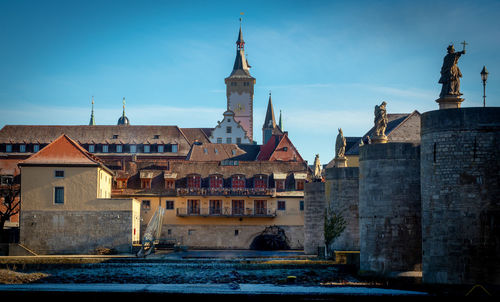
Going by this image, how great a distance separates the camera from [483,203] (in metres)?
27.8

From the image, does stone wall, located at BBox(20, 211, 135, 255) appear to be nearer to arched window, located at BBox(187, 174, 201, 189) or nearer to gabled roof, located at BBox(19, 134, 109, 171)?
gabled roof, located at BBox(19, 134, 109, 171)

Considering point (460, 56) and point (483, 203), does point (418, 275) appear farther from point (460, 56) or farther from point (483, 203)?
point (460, 56)

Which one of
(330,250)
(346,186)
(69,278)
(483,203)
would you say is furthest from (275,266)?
(483,203)

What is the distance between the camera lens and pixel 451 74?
3139 cm

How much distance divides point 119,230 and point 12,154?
44.1 meters

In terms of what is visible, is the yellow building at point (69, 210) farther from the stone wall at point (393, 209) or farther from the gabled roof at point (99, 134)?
the gabled roof at point (99, 134)

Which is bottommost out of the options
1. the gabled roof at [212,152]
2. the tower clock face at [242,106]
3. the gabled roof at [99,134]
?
the gabled roof at [212,152]

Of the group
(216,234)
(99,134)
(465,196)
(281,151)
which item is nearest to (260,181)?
(216,234)

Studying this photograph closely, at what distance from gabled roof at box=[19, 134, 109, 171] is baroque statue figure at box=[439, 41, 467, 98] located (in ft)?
129

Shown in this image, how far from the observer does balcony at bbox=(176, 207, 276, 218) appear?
7425 centimetres

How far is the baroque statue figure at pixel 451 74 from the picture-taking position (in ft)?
102

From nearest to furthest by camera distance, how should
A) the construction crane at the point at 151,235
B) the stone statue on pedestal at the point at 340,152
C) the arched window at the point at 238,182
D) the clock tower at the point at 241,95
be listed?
the stone statue on pedestal at the point at 340,152, the construction crane at the point at 151,235, the arched window at the point at 238,182, the clock tower at the point at 241,95

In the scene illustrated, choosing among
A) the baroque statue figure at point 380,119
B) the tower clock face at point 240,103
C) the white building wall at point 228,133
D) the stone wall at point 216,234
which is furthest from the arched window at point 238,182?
the tower clock face at point 240,103

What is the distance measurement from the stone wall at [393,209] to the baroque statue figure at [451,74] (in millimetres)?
3413
